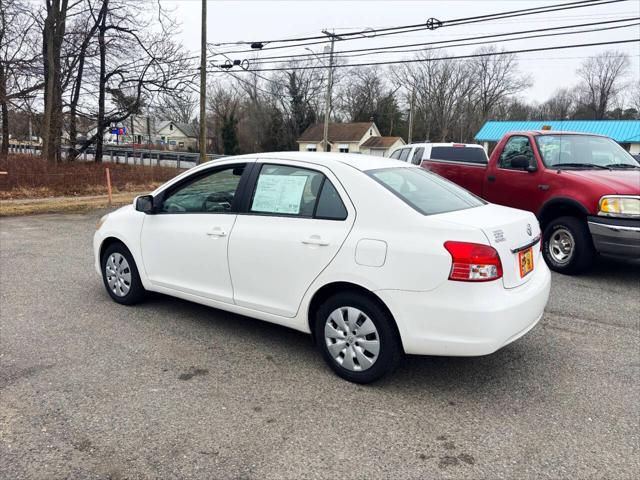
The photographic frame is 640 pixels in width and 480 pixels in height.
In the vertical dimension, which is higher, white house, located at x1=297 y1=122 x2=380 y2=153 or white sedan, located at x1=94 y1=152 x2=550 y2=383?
white house, located at x1=297 y1=122 x2=380 y2=153

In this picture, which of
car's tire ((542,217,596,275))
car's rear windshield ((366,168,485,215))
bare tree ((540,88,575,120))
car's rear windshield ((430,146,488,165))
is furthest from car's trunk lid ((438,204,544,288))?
bare tree ((540,88,575,120))

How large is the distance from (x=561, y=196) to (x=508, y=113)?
252ft

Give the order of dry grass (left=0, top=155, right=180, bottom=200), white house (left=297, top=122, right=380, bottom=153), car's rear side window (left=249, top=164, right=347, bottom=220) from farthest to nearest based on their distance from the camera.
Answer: white house (left=297, top=122, right=380, bottom=153)
dry grass (left=0, top=155, right=180, bottom=200)
car's rear side window (left=249, top=164, right=347, bottom=220)

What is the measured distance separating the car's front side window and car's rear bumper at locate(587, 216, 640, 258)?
4508 mm

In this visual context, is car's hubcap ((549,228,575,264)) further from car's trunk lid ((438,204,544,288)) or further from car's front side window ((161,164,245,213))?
car's front side window ((161,164,245,213))

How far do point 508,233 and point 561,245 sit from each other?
3.95 m

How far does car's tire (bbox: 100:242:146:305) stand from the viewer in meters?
5.15

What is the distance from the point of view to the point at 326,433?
9.89 feet

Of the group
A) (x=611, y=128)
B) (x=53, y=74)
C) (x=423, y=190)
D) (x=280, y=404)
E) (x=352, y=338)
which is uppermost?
(x=611, y=128)

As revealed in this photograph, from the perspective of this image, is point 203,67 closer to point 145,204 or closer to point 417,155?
point 417,155

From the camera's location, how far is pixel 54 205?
14.4 m

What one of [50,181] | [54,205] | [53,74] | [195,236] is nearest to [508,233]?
[195,236]

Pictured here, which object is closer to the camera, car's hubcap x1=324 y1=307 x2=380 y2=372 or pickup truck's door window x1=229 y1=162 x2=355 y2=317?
car's hubcap x1=324 y1=307 x2=380 y2=372

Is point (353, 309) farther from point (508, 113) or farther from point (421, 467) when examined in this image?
point (508, 113)
